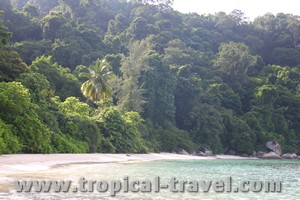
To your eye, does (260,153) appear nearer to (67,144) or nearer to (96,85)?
(96,85)

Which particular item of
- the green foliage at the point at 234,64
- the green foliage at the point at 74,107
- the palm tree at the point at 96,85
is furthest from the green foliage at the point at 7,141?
the green foliage at the point at 234,64

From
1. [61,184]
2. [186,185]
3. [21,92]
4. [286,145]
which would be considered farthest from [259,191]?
[286,145]

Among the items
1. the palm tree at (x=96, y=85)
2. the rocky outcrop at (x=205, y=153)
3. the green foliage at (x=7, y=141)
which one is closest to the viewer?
the green foliage at (x=7, y=141)

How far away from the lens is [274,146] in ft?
173

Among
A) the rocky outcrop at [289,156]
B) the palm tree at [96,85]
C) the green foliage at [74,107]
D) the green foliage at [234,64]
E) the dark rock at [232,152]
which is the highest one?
the green foliage at [234,64]

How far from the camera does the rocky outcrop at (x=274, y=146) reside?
52.7 metres

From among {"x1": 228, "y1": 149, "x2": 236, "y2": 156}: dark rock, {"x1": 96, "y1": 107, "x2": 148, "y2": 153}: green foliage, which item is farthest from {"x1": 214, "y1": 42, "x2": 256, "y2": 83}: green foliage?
{"x1": 96, "y1": 107, "x2": 148, "y2": 153}: green foliage

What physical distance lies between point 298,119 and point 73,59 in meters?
35.9

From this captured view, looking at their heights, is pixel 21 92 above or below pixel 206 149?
above

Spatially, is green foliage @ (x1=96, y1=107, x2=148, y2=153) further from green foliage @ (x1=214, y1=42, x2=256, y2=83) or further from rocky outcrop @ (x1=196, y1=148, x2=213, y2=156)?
green foliage @ (x1=214, y1=42, x2=256, y2=83)

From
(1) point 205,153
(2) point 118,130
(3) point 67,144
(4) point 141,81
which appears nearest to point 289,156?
(1) point 205,153

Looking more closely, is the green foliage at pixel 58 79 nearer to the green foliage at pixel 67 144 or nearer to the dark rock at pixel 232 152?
the green foliage at pixel 67 144

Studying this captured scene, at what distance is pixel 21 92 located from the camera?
20.9m

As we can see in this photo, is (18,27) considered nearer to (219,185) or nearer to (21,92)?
(21,92)
